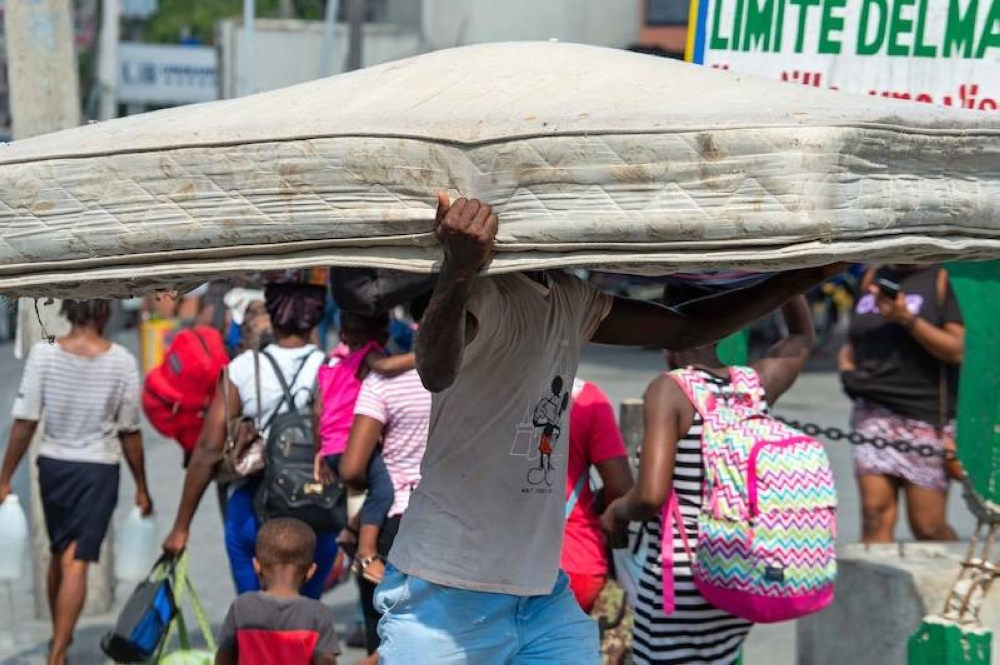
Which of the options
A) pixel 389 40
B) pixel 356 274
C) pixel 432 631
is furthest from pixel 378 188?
pixel 389 40

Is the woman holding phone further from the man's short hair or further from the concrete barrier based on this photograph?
the man's short hair

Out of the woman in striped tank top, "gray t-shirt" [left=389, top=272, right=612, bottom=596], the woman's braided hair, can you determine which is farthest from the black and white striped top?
the woman's braided hair

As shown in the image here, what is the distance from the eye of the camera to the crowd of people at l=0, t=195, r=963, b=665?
372cm

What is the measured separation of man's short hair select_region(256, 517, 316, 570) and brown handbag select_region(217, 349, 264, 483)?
923mm

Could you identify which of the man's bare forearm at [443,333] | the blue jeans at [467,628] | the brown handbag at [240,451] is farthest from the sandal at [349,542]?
the man's bare forearm at [443,333]

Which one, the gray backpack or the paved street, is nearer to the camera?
the gray backpack

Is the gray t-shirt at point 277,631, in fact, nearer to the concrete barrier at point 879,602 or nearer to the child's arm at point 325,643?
the child's arm at point 325,643

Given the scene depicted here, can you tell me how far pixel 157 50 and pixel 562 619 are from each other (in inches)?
1006

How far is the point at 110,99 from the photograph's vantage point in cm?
1914

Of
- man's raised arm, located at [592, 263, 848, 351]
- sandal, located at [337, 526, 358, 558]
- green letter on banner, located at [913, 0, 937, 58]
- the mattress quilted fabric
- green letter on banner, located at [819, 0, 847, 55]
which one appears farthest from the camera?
sandal, located at [337, 526, 358, 558]

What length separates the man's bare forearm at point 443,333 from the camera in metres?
3.22

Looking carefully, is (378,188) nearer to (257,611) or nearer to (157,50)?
(257,611)

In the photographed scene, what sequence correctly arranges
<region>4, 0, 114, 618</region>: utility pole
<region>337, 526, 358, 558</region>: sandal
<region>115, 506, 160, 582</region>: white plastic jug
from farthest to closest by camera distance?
1. <region>4, 0, 114, 618</region>: utility pole
2. <region>115, 506, 160, 582</region>: white plastic jug
3. <region>337, 526, 358, 558</region>: sandal

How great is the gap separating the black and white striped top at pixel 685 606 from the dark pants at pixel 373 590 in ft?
3.57
